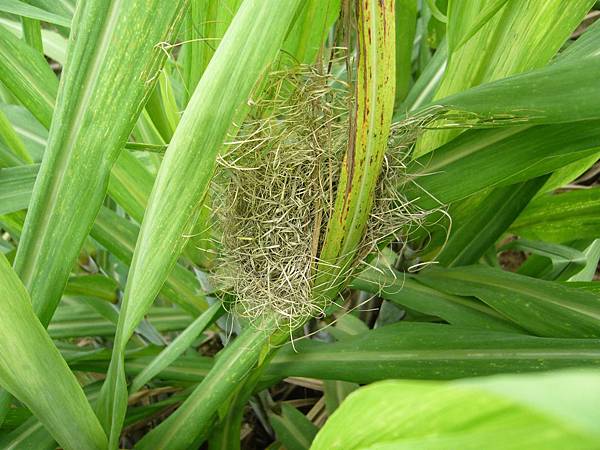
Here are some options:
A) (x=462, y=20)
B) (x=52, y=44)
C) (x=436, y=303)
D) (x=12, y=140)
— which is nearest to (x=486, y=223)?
(x=436, y=303)

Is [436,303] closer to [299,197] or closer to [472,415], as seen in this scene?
[299,197]

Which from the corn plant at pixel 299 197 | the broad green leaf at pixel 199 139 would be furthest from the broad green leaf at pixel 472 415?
the broad green leaf at pixel 199 139

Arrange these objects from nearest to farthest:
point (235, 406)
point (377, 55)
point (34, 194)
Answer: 1. point (377, 55)
2. point (34, 194)
3. point (235, 406)

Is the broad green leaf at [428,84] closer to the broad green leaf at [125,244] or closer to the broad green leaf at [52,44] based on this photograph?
the broad green leaf at [125,244]

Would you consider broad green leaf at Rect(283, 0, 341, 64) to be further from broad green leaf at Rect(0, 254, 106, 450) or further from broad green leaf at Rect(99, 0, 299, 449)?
broad green leaf at Rect(0, 254, 106, 450)

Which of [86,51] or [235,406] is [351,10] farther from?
[235,406]

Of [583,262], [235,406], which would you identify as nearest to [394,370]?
[235,406]

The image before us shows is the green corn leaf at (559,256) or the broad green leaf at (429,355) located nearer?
the broad green leaf at (429,355)
